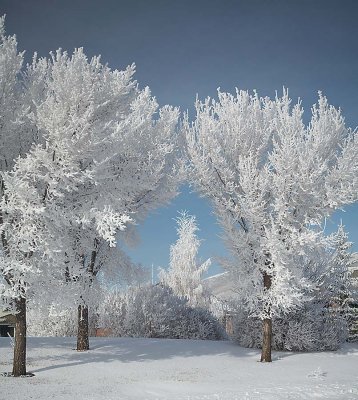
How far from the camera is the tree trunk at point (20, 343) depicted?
412 inches

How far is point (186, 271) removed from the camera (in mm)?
33688

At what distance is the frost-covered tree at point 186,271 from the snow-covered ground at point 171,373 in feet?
51.3

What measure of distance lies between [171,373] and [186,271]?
22.4m

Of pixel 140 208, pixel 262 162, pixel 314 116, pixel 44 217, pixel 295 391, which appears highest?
pixel 314 116

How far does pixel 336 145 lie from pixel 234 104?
12.2 feet

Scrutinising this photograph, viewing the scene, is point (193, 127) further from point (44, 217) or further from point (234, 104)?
point (44, 217)

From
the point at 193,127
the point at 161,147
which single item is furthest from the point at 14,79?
the point at 193,127

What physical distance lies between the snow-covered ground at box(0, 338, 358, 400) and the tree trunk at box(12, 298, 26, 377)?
0.47m

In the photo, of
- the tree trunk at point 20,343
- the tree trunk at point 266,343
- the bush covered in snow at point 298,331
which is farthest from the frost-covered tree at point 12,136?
the bush covered in snow at point 298,331

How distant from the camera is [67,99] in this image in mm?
10578

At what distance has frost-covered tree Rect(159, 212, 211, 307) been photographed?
3303cm

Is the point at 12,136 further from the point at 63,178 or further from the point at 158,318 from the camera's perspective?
the point at 158,318

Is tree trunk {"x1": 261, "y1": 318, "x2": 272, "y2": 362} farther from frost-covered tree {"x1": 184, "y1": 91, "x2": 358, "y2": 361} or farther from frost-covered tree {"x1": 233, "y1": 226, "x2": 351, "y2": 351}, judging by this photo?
frost-covered tree {"x1": 233, "y1": 226, "x2": 351, "y2": 351}

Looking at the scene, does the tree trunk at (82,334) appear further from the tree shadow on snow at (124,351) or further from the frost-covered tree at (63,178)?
the frost-covered tree at (63,178)
